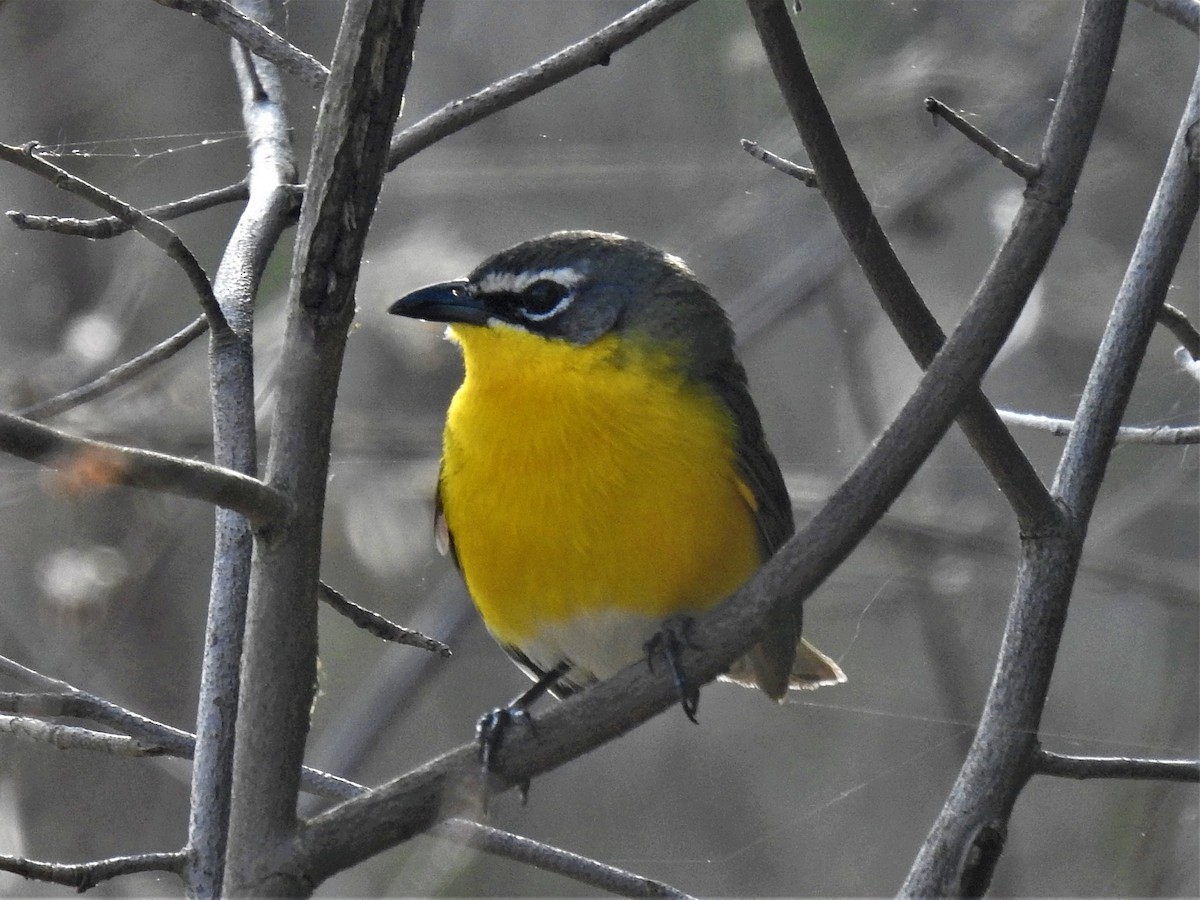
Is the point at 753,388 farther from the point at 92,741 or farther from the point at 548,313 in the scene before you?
the point at 92,741

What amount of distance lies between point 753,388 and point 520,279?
4000mm

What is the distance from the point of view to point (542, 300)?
145 inches

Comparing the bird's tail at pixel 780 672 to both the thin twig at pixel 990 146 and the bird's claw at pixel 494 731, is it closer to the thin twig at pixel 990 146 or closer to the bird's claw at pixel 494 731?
the bird's claw at pixel 494 731

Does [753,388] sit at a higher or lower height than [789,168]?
lower

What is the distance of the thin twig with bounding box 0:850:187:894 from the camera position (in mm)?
2199

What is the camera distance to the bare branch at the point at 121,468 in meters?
1.63

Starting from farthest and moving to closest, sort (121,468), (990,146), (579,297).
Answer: (579,297) < (990,146) < (121,468)

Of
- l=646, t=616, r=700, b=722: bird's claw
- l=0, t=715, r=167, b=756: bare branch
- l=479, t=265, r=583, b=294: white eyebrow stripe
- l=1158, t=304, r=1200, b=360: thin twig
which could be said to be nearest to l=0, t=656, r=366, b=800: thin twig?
l=0, t=715, r=167, b=756: bare branch

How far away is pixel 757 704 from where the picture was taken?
813 centimetres

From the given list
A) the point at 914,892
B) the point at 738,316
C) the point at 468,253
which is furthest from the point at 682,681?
the point at 468,253

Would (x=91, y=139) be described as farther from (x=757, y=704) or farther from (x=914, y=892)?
(x=914, y=892)

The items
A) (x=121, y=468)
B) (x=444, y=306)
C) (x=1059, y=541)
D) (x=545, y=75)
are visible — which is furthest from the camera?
(x=444, y=306)

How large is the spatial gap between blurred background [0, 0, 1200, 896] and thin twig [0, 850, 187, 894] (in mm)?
3145

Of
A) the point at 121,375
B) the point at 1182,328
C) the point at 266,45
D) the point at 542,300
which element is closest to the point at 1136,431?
the point at 1182,328
